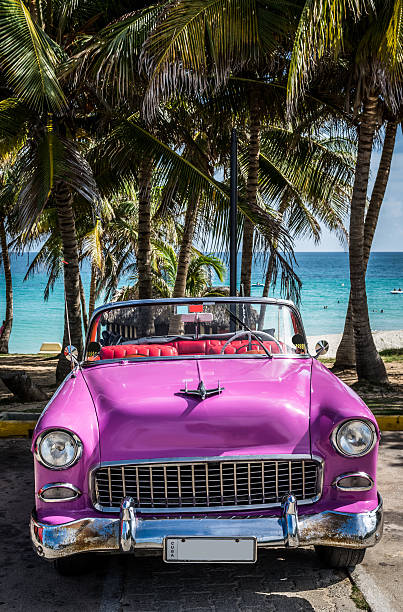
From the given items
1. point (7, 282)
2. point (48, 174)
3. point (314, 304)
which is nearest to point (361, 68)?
point (48, 174)

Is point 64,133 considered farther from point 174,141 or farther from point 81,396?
point 81,396

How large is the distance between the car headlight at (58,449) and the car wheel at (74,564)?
66 cm

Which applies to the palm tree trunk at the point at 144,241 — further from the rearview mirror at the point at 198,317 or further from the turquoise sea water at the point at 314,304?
the rearview mirror at the point at 198,317

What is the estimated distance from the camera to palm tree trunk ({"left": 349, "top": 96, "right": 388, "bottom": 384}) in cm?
1027

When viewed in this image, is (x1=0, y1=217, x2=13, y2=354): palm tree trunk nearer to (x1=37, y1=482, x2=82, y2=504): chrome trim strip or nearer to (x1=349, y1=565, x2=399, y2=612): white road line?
(x1=37, y1=482, x2=82, y2=504): chrome trim strip

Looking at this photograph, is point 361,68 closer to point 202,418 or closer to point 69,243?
point 69,243

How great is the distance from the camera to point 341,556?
3.54 m

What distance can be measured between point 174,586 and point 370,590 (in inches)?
40.5

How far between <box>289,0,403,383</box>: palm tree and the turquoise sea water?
5.79 ft

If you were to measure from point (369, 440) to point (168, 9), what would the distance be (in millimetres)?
7329

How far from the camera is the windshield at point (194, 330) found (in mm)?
4520

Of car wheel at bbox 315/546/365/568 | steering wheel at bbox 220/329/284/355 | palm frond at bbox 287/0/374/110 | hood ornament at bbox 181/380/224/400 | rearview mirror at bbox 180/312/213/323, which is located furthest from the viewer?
palm frond at bbox 287/0/374/110

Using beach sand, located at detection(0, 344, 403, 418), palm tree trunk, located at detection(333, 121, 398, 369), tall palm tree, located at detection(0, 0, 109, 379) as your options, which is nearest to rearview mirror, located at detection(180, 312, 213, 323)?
beach sand, located at detection(0, 344, 403, 418)

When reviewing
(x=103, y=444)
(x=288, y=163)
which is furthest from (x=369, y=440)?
(x=288, y=163)
